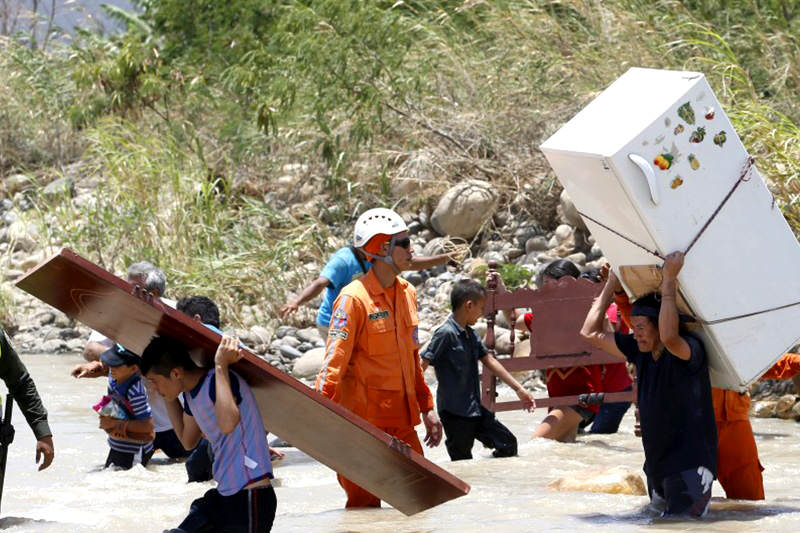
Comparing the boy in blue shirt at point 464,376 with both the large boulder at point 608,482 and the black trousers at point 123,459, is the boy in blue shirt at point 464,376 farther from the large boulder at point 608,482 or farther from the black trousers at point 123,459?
the black trousers at point 123,459

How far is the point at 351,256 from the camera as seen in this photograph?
358 inches

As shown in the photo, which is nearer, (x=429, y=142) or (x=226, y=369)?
(x=226, y=369)

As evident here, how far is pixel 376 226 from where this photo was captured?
6.49 meters

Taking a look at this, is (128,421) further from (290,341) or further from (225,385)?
(290,341)

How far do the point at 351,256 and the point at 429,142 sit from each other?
7.53 meters

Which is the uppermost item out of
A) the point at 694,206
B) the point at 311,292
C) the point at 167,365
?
the point at 694,206

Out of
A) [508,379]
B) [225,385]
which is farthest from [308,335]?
[225,385]

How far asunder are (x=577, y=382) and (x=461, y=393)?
107cm

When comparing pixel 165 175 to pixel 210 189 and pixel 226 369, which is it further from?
pixel 226 369

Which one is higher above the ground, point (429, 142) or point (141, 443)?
point (429, 142)

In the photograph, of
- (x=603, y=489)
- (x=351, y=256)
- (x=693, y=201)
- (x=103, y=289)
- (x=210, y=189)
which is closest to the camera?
(x=103, y=289)

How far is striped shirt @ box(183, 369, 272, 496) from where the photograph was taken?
15.8 feet

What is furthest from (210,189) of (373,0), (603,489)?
(603,489)

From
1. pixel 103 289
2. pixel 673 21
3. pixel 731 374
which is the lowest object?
pixel 731 374
